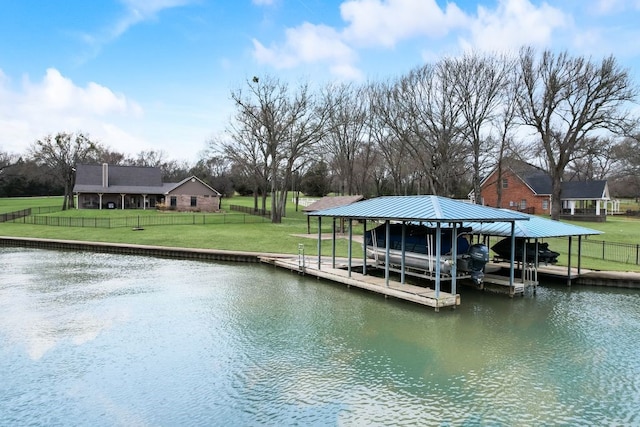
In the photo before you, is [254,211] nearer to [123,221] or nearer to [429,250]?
[123,221]

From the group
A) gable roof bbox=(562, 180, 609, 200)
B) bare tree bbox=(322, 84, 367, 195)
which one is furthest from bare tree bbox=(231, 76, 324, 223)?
gable roof bbox=(562, 180, 609, 200)

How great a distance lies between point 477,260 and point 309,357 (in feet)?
25.8

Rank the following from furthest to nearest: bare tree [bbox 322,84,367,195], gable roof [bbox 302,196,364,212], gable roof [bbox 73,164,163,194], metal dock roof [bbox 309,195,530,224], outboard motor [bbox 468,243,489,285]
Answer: gable roof [bbox 73,164,163,194] → bare tree [bbox 322,84,367,195] → gable roof [bbox 302,196,364,212] → outboard motor [bbox 468,243,489,285] → metal dock roof [bbox 309,195,530,224]

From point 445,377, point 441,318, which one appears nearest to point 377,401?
point 445,377

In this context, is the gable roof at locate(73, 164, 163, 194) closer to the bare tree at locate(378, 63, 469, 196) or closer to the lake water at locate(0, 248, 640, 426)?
the bare tree at locate(378, 63, 469, 196)

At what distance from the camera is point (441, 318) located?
39.7 feet

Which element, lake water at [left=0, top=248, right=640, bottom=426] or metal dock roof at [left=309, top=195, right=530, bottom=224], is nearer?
lake water at [left=0, top=248, right=640, bottom=426]

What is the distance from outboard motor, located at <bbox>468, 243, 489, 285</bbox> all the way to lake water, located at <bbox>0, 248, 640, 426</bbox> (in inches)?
33.1

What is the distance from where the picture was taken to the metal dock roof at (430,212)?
12.8 metres

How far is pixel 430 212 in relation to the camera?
42.9 ft

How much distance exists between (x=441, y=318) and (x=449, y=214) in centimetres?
312

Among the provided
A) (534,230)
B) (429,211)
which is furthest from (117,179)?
(534,230)

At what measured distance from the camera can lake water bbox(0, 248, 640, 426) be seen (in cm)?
691

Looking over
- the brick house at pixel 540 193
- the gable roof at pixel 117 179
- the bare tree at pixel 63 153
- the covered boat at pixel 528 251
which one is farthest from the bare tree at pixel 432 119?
the bare tree at pixel 63 153
